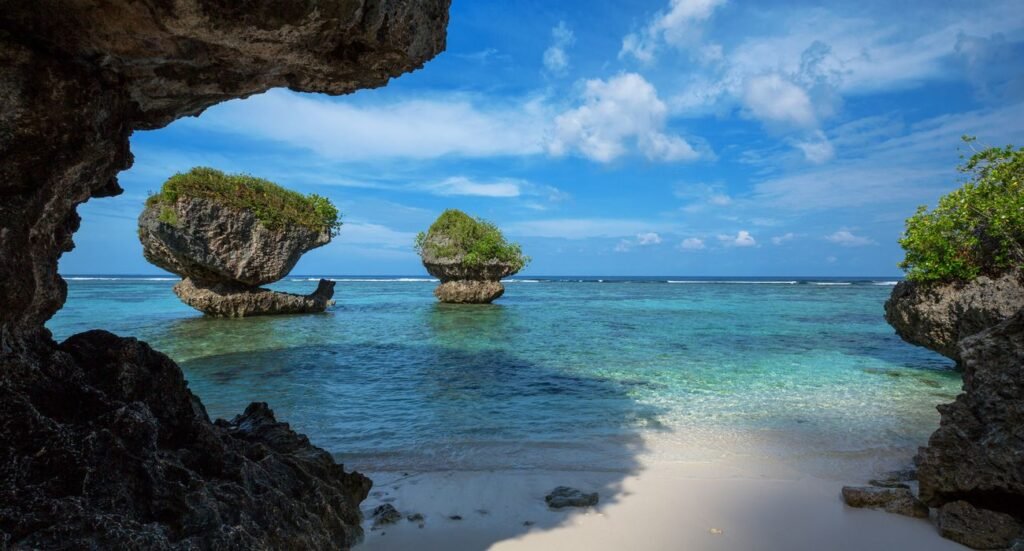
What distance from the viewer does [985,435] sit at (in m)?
4.54

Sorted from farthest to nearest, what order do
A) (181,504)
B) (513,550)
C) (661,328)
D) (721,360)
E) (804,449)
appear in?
1. (661,328)
2. (721,360)
3. (804,449)
4. (513,550)
5. (181,504)

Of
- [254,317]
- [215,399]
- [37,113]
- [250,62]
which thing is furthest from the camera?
[254,317]

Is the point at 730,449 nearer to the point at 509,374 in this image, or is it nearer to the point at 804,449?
the point at 804,449

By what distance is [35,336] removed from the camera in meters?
3.11

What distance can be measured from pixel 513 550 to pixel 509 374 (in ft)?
25.9

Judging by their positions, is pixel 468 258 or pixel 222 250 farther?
pixel 468 258

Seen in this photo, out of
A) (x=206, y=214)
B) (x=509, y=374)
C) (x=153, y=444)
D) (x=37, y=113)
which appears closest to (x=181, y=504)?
(x=153, y=444)

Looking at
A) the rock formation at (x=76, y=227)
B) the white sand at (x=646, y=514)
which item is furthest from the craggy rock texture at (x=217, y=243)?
the rock formation at (x=76, y=227)

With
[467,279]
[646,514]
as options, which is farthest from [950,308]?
[467,279]

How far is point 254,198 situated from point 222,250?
2.87m

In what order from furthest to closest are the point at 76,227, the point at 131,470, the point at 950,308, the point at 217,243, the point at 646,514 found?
the point at 217,243 < the point at 950,308 < the point at 646,514 < the point at 76,227 < the point at 131,470

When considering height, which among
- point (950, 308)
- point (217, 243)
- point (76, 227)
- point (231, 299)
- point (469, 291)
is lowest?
point (231, 299)

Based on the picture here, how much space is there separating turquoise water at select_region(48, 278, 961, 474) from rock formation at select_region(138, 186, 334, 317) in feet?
12.6

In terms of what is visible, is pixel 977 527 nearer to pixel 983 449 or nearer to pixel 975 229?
pixel 983 449
